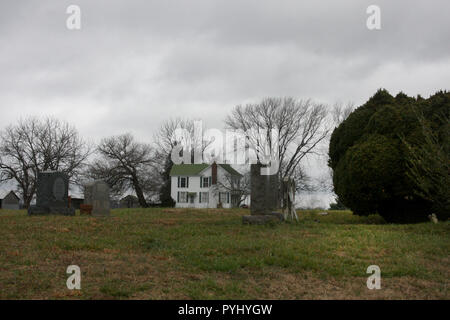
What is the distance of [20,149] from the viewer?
4184cm

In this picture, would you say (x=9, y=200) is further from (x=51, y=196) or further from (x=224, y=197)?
(x=51, y=196)

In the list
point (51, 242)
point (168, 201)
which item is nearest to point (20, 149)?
point (168, 201)

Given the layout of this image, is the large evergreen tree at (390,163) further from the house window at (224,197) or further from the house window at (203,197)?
the house window at (203,197)

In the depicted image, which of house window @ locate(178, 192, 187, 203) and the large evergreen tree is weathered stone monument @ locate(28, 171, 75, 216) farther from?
house window @ locate(178, 192, 187, 203)

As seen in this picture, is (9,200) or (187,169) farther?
(9,200)

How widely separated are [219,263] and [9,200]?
173 feet

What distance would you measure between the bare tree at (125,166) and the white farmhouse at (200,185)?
3.32 meters

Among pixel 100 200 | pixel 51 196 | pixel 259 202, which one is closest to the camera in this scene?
pixel 259 202

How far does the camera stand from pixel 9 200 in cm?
5206

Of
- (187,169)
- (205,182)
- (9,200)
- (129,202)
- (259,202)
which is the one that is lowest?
(129,202)

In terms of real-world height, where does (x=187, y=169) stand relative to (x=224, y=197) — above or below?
above

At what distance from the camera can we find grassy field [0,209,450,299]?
5746mm

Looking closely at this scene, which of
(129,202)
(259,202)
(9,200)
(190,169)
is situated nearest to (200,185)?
(190,169)

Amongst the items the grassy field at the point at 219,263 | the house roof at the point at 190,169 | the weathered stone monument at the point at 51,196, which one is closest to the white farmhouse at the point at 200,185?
the house roof at the point at 190,169
